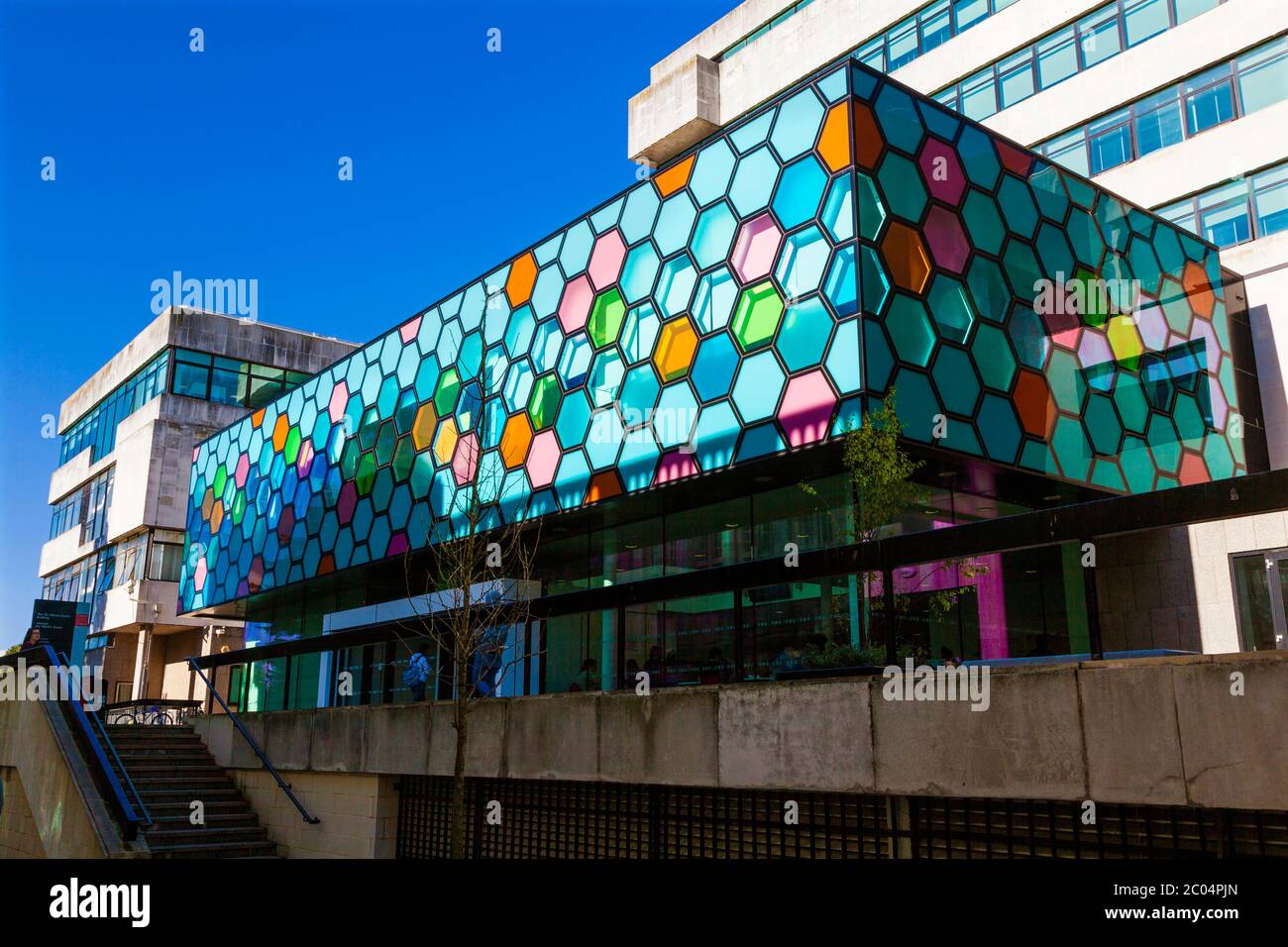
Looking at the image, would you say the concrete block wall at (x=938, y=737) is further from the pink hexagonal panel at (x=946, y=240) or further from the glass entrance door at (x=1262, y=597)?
the glass entrance door at (x=1262, y=597)

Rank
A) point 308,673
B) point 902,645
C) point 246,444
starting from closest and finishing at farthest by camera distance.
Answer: point 902,645, point 308,673, point 246,444

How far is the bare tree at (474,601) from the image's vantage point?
12.6 m

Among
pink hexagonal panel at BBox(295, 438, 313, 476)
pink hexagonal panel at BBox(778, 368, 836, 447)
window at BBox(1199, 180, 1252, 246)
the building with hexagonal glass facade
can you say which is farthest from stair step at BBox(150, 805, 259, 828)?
window at BBox(1199, 180, 1252, 246)

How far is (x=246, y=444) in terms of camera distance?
117 feet

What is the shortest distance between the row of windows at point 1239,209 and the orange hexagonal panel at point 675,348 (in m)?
13.6

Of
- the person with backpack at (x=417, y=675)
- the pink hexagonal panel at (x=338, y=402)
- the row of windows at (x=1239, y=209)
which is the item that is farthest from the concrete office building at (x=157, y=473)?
the row of windows at (x=1239, y=209)

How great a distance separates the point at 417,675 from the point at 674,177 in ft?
34.1

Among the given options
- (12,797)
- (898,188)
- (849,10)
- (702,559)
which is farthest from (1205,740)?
(849,10)

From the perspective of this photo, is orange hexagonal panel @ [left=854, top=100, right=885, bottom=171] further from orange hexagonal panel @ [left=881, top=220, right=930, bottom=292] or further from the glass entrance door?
the glass entrance door

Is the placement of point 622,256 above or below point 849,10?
below

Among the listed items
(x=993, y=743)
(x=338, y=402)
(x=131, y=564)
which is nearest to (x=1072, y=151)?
(x=338, y=402)

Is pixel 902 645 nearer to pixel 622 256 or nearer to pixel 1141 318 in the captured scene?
pixel 622 256

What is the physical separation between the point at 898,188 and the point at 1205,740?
1206cm
